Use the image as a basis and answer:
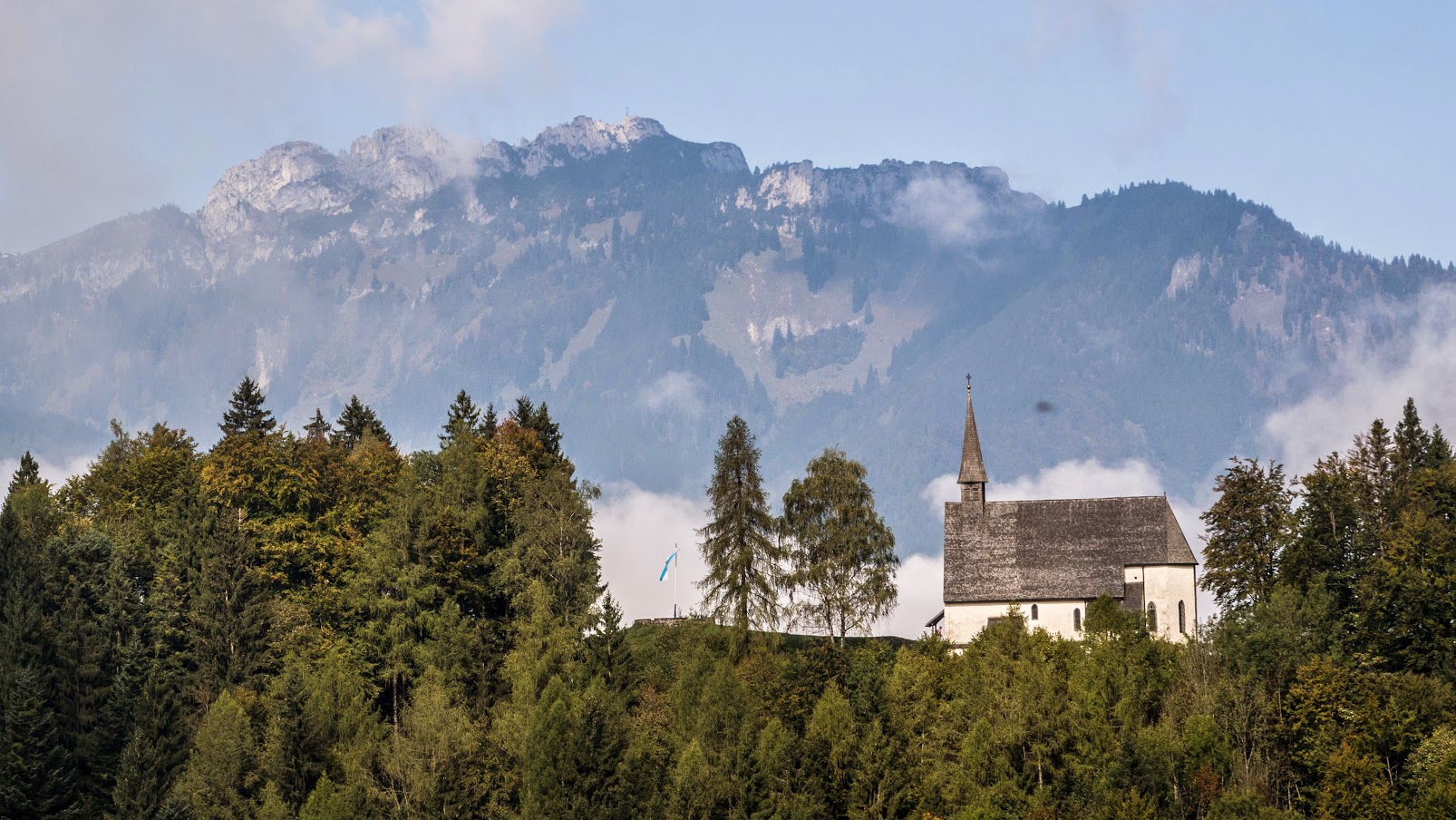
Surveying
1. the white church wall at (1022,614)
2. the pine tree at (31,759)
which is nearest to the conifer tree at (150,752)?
the pine tree at (31,759)

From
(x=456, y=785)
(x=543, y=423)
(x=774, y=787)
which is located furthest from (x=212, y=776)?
(x=543, y=423)

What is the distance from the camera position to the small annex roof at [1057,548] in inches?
3883

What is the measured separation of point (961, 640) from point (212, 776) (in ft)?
128

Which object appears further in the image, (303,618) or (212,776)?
(303,618)

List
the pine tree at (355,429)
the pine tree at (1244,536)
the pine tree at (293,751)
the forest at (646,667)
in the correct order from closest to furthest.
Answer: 1. the forest at (646,667)
2. the pine tree at (293,751)
3. the pine tree at (1244,536)
4. the pine tree at (355,429)

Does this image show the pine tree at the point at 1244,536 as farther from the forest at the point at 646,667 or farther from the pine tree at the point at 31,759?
the pine tree at the point at 31,759

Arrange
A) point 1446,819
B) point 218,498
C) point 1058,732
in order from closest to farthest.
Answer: point 1446,819
point 1058,732
point 218,498

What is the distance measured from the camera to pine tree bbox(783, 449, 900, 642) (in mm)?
90375

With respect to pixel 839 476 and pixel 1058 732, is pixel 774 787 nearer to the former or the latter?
pixel 1058 732

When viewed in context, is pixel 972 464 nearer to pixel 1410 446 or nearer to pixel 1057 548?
pixel 1057 548

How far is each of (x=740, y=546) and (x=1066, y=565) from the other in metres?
21.0

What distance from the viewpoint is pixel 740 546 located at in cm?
8769

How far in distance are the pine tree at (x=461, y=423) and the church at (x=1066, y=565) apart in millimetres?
26546

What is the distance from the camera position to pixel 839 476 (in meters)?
92.5
